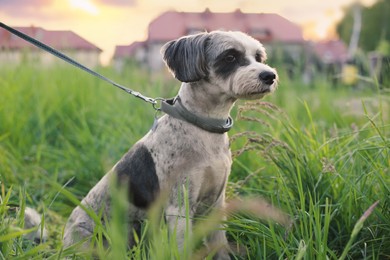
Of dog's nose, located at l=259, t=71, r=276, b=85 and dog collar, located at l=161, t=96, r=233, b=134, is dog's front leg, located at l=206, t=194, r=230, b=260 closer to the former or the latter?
dog collar, located at l=161, t=96, r=233, b=134

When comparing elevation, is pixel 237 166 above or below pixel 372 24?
below

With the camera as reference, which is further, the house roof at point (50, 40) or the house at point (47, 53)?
the house at point (47, 53)

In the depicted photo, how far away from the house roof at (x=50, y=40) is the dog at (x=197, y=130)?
417 cm

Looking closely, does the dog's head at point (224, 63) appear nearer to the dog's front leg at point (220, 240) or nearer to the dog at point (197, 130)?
the dog at point (197, 130)

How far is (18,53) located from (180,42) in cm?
546

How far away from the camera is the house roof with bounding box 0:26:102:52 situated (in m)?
6.86

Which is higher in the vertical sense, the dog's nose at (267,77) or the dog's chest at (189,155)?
the dog's nose at (267,77)

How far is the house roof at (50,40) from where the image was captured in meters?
6.86

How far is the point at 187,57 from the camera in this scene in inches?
111

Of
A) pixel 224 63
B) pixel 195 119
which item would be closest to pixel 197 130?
pixel 195 119

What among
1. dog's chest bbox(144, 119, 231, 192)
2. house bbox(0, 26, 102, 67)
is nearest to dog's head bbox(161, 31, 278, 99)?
dog's chest bbox(144, 119, 231, 192)

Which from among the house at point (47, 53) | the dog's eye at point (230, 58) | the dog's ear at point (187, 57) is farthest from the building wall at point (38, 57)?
the dog's eye at point (230, 58)

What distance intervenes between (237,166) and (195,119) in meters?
1.25

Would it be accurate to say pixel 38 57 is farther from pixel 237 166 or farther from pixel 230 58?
pixel 230 58
